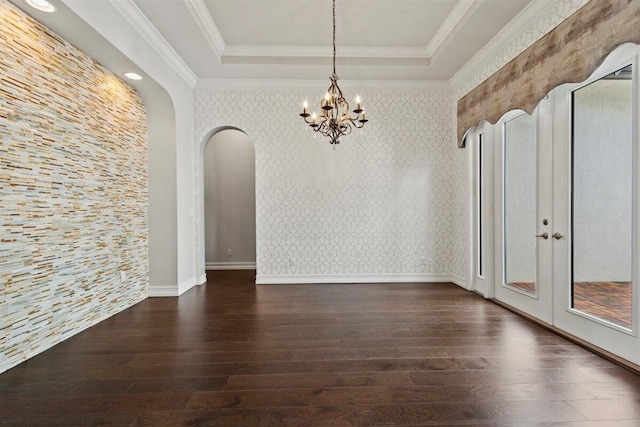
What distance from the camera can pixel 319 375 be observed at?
217 centimetres

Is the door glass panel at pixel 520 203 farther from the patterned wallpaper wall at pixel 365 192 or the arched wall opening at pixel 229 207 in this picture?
the arched wall opening at pixel 229 207

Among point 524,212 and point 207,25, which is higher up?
point 207,25

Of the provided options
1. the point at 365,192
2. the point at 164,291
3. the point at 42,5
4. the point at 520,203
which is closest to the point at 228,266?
the point at 164,291

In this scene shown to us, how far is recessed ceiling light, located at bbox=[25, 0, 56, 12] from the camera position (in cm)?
228

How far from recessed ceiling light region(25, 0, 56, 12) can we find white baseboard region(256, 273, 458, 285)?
150 inches

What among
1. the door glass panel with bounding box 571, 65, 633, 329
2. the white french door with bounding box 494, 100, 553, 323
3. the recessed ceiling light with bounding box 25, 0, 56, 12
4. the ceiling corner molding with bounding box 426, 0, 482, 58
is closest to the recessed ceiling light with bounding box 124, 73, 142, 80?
the recessed ceiling light with bounding box 25, 0, 56, 12

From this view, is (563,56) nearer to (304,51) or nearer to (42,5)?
(304,51)

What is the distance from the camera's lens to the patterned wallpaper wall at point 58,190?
2.35 m

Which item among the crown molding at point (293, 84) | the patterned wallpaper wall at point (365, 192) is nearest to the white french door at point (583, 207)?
the patterned wallpaper wall at point (365, 192)

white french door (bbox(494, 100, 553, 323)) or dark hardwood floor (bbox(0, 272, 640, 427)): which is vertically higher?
white french door (bbox(494, 100, 553, 323))

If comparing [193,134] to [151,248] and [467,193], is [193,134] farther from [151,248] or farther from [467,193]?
[467,193]

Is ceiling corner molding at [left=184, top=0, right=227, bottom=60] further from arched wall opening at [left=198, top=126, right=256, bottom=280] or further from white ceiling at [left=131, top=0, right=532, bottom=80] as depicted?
arched wall opening at [left=198, top=126, right=256, bottom=280]

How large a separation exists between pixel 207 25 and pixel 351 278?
13.1ft

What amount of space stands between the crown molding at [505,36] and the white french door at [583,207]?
33.0 inches
